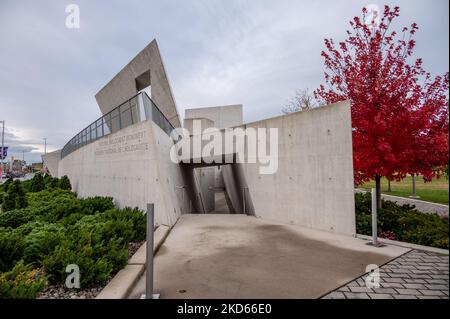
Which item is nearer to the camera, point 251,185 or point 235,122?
point 251,185

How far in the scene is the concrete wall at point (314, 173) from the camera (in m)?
6.76

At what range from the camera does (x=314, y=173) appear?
24.5ft

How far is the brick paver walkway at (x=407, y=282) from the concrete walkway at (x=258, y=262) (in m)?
0.19

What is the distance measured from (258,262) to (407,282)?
2399mm

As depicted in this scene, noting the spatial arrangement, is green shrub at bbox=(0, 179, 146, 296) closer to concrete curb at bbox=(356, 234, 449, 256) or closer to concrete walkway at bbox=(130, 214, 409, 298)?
concrete walkway at bbox=(130, 214, 409, 298)

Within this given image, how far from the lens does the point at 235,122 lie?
32.3 m

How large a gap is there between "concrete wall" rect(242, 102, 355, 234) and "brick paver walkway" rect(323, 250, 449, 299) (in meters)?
1.91

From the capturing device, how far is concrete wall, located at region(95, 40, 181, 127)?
1991cm

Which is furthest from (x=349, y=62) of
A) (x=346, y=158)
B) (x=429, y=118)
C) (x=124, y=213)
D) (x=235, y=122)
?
(x=235, y=122)

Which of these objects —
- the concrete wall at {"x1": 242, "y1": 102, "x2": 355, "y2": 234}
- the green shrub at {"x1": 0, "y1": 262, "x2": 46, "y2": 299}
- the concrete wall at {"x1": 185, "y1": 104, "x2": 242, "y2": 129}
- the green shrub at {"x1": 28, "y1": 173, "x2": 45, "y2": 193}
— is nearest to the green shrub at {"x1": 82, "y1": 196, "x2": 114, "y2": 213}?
the green shrub at {"x1": 0, "y1": 262, "x2": 46, "y2": 299}

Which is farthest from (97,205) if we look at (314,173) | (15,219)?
(314,173)
